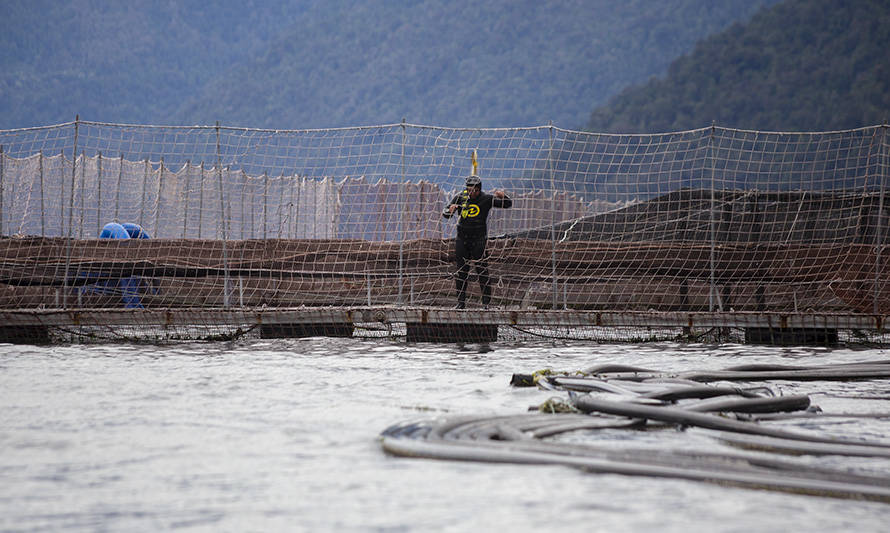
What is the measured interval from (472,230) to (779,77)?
8163 centimetres

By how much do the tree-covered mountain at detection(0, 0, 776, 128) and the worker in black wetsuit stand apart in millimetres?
A: 100388

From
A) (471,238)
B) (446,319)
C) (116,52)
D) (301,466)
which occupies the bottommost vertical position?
(301,466)

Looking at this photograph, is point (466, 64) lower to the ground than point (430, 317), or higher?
higher

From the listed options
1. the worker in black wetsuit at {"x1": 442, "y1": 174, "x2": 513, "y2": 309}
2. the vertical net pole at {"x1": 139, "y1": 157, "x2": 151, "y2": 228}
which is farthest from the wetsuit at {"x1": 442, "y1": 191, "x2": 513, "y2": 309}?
the vertical net pole at {"x1": 139, "y1": 157, "x2": 151, "y2": 228}

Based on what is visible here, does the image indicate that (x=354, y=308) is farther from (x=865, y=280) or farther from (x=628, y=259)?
(x=865, y=280)

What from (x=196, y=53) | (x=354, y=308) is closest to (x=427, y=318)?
(x=354, y=308)

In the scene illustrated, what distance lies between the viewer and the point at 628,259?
1190 cm

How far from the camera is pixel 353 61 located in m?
131

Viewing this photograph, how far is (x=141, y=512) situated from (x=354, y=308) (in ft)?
24.8

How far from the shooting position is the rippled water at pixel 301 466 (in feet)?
10.0

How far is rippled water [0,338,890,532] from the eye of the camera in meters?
3.05

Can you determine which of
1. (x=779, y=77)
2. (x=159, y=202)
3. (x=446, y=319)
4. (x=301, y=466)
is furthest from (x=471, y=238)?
(x=779, y=77)

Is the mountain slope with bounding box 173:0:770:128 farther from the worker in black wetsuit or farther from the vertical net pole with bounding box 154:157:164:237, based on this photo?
the worker in black wetsuit

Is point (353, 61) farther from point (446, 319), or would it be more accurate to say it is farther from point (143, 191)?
point (446, 319)
